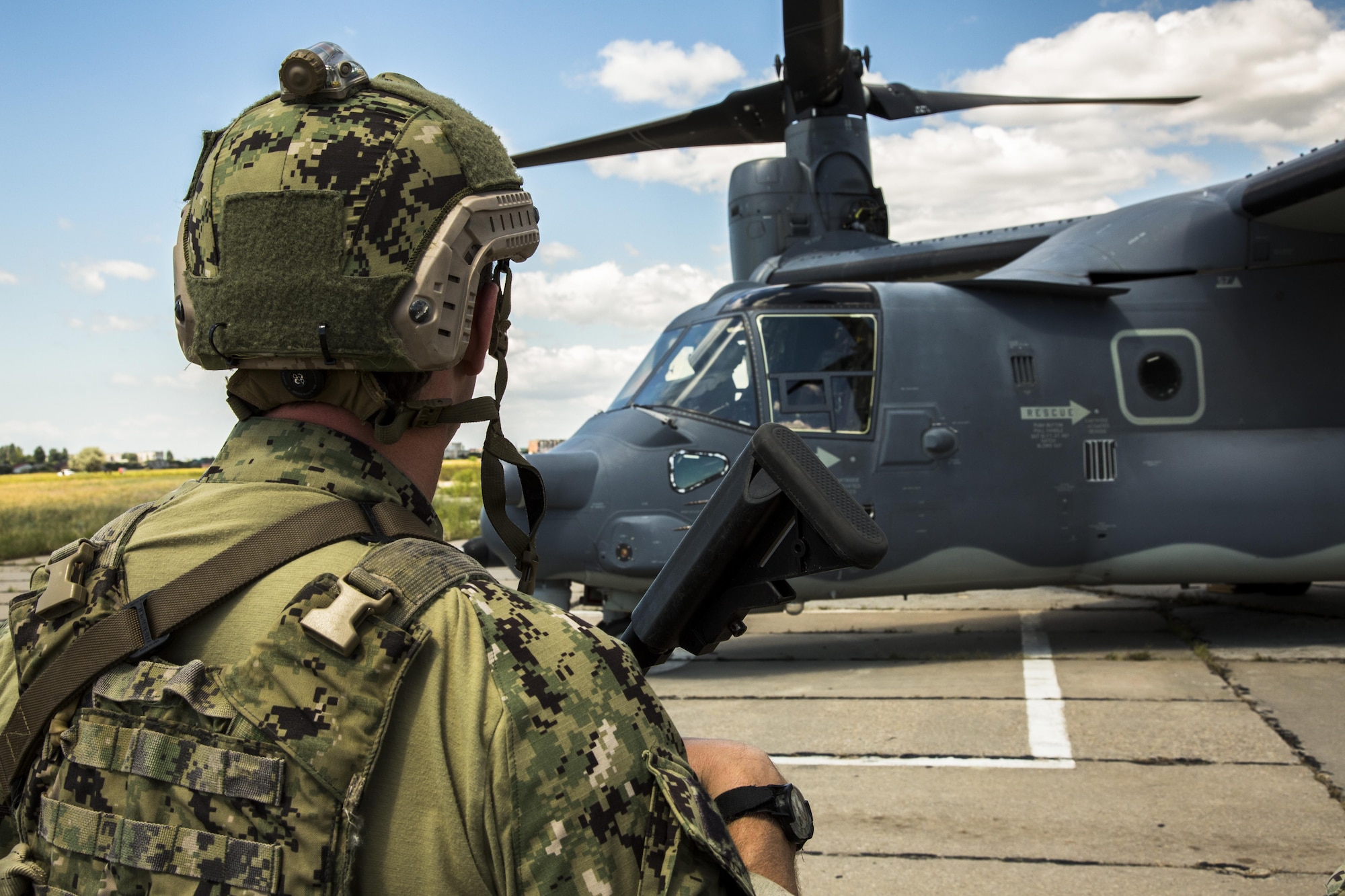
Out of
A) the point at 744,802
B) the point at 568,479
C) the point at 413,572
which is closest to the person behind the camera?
the point at 413,572

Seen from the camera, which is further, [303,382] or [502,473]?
[502,473]

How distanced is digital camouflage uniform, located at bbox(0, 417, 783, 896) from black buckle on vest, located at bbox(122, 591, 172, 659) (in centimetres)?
2

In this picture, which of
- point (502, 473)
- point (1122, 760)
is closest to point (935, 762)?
point (1122, 760)

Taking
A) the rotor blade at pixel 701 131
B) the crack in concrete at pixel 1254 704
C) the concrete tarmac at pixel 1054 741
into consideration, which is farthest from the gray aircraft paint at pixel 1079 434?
the rotor blade at pixel 701 131

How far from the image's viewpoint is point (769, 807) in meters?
1.48

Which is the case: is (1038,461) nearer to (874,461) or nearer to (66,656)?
(874,461)

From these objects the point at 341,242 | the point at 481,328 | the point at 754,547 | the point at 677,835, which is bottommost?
the point at 677,835

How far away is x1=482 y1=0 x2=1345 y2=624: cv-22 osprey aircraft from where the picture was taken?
21.6ft

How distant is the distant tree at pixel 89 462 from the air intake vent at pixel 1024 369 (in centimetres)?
5361

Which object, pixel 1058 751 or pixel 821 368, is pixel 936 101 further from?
pixel 1058 751

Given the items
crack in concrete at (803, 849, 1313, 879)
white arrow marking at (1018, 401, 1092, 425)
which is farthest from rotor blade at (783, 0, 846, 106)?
crack in concrete at (803, 849, 1313, 879)

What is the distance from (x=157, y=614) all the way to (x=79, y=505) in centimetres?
2537

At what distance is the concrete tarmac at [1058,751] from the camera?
3.81 meters

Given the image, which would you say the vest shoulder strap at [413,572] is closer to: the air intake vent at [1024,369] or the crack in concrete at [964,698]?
the crack in concrete at [964,698]
